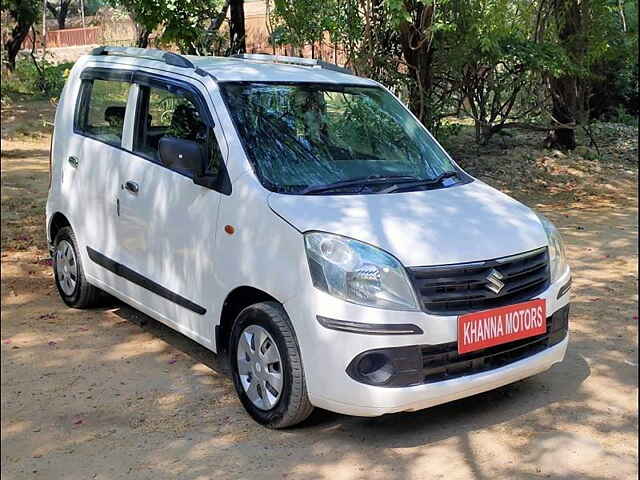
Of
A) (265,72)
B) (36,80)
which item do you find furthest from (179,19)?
(36,80)

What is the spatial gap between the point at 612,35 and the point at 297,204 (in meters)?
10.2

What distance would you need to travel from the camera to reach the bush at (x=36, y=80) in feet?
55.9

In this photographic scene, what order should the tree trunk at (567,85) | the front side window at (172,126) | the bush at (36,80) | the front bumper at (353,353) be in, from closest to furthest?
1. the front bumper at (353,353)
2. the front side window at (172,126)
3. the tree trunk at (567,85)
4. the bush at (36,80)

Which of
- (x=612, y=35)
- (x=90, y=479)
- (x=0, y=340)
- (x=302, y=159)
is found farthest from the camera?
(x=612, y=35)

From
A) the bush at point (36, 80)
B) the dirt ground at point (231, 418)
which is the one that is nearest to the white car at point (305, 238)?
the dirt ground at point (231, 418)

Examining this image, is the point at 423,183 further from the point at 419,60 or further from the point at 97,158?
the point at 419,60

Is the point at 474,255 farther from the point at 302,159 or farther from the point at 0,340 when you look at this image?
the point at 0,340

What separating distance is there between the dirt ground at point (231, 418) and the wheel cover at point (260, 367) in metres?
0.17

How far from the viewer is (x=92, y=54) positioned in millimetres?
6055

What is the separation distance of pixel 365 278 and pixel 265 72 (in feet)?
6.07

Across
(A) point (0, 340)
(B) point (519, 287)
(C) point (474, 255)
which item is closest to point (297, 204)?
(C) point (474, 255)

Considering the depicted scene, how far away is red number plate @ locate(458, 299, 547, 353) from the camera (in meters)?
3.88

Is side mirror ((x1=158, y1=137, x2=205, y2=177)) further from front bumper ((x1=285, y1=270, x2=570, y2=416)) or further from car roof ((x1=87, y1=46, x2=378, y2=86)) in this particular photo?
front bumper ((x1=285, y1=270, x2=570, y2=416))

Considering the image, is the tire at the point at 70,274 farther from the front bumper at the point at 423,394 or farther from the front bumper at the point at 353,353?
the front bumper at the point at 423,394
